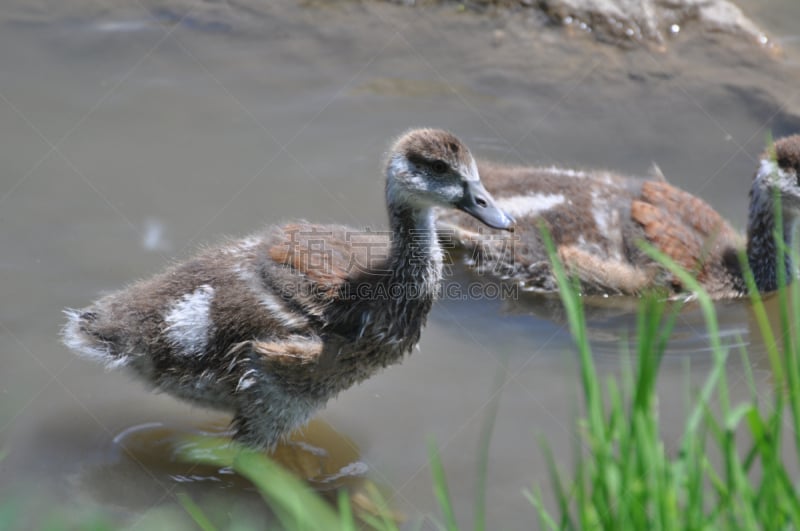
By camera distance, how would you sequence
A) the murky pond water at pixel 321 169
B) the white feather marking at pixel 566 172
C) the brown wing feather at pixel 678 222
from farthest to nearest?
the white feather marking at pixel 566 172 → the brown wing feather at pixel 678 222 → the murky pond water at pixel 321 169

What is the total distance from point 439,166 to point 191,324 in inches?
47.8

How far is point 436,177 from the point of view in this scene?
389 cm

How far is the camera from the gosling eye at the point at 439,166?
3.88 m

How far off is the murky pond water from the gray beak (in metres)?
0.75

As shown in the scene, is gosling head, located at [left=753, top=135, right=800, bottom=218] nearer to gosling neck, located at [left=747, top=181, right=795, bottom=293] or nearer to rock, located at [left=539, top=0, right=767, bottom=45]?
gosling neck, located at [left=747, top=181, right=795, bottom=293]

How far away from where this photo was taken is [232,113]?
19.1 ft

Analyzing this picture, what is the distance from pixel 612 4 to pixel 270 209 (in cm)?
318

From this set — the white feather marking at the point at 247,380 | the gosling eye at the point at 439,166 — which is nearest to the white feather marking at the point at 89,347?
the white feather marking at the point at 247,380

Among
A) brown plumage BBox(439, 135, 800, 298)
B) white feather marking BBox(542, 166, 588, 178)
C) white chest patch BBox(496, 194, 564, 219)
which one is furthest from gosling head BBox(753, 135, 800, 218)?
white chest patch BBox(496, 194, 564, 219)

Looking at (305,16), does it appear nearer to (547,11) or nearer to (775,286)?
(547,11)

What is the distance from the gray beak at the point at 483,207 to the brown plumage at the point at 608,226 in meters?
1.03

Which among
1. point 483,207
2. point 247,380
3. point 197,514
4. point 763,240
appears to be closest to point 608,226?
point 763,240

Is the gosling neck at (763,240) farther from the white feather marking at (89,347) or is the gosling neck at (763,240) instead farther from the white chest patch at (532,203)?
the white feather marking at (89,347)

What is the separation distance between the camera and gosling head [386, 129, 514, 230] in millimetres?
3871
